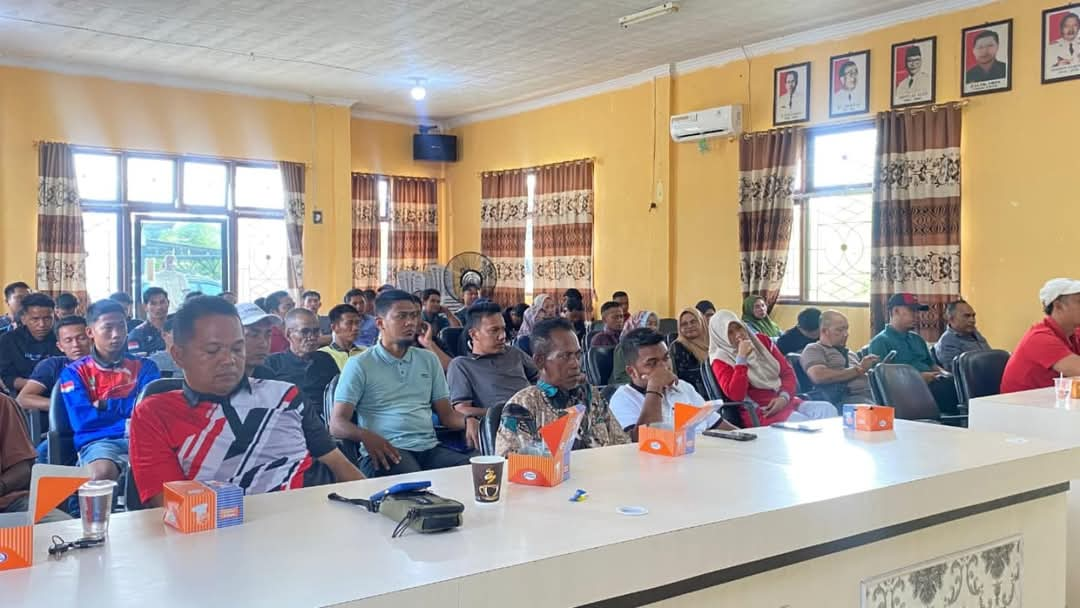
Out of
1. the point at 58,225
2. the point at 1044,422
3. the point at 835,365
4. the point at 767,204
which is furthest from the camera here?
the point at 58,225

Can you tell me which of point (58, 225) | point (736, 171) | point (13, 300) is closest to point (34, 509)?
point (13, 300)

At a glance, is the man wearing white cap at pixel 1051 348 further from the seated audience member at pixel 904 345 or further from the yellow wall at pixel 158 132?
the yellow wall at pixel 158 132

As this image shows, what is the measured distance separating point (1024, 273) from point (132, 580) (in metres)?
6.25

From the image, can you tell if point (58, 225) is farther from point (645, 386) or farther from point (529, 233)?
point (645, 386)

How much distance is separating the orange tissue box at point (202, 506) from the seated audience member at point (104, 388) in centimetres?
195

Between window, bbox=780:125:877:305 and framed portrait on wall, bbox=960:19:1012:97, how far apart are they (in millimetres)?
812

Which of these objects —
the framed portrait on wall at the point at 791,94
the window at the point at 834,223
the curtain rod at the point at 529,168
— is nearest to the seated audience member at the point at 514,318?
the curtain rod at the point at 529,168

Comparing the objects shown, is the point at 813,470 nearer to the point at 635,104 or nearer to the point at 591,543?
the point at 591,543

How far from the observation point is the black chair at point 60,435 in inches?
134

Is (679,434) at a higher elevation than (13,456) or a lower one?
higher

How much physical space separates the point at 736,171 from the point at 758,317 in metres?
1.46

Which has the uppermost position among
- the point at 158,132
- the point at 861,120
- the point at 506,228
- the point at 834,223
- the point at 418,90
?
the point at 418,90

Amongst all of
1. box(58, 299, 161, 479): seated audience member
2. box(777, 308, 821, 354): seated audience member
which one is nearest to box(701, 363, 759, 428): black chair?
box(777, 308, 821, 354): seated audience member

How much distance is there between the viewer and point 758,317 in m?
7.22
